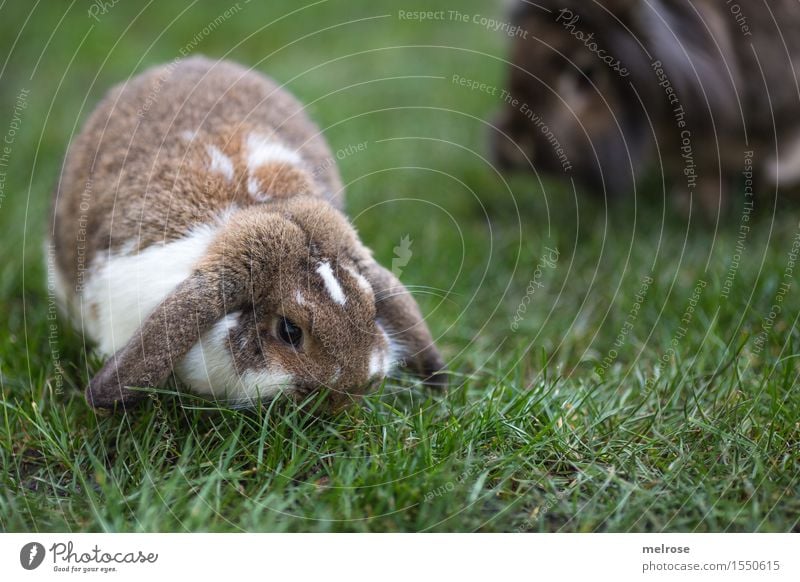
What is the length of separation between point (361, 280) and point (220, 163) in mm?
947

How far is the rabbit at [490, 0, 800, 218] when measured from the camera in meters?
5.28

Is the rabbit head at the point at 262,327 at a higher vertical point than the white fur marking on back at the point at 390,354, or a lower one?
higher

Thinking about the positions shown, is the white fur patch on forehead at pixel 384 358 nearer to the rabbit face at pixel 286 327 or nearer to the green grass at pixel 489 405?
the rabbit face at pixel 286 327

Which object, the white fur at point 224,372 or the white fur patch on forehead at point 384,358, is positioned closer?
the white fur at point 224,372

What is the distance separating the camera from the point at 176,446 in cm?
322

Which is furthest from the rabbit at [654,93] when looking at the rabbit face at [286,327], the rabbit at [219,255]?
the rabbit face at [286,327]

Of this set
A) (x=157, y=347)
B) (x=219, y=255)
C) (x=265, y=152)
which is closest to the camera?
(x=157, y=347)

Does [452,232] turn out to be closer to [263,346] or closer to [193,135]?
[193,135]

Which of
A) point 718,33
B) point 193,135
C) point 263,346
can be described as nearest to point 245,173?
point 193,135

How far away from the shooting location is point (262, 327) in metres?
3.07

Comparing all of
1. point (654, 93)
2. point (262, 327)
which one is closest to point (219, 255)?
point (262, 327)
